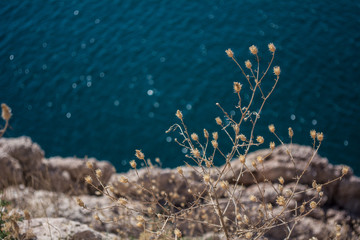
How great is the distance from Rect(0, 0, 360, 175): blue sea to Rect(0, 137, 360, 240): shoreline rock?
8.78 feet

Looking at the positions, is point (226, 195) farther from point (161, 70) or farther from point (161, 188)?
→ point (161, 70)

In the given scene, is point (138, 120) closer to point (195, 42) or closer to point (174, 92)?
point (174, 92)

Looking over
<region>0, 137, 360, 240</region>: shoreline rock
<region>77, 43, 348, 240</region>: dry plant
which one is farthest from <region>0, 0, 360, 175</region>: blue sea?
<region>77, 43, 348, 240</region>: dry plant

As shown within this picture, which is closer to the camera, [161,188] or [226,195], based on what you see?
[226,195]

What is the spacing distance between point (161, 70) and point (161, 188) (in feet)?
19.2

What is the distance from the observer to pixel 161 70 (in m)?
12.8

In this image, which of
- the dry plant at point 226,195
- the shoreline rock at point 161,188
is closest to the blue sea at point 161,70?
the shoreline rock at point 161,188

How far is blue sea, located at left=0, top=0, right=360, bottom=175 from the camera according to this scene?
38.0 feet

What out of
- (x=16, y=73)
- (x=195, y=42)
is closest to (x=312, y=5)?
(x=195, y=42)

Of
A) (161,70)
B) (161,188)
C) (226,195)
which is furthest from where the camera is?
(161,70)

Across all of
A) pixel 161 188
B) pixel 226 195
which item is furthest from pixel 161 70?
pixel 226 195

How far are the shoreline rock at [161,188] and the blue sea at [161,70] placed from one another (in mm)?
2675

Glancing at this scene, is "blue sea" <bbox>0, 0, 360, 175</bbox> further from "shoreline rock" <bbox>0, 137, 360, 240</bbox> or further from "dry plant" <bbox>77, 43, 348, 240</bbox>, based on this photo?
"dry plant" <bbox>77, 43, 348, 240</bbox>

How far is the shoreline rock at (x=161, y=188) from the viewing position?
6.67m
